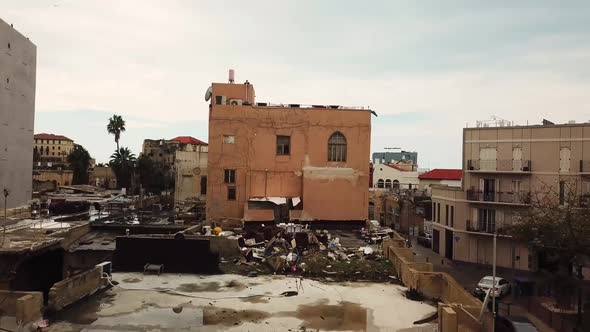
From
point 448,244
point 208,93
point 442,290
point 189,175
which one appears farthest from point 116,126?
point 442,290

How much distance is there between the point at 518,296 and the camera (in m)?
29.2

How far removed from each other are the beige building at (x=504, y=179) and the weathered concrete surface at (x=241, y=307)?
20733 mm

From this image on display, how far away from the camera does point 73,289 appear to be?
62.8 ft

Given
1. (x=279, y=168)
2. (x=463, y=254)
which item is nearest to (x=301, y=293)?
(x=279, y=168)

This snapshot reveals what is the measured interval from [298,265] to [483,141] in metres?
24.1

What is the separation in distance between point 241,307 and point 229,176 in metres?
21.6

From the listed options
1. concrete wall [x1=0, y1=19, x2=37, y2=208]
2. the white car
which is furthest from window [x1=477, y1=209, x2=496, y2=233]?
concrete wall [x1=0, y1=19, x2=37, y2=208]

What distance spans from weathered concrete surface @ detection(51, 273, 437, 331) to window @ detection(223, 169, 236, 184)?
16.5 m

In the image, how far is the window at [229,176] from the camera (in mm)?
40156

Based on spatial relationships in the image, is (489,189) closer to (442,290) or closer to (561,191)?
(561,191)

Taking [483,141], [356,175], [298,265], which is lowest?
[298,265]

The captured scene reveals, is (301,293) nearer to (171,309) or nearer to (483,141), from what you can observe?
(171,309)

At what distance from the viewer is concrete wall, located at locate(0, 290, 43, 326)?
627 inches

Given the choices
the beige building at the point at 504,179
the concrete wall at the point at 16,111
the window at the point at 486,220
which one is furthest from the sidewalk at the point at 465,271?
the concrete wall at the point at 16,111
